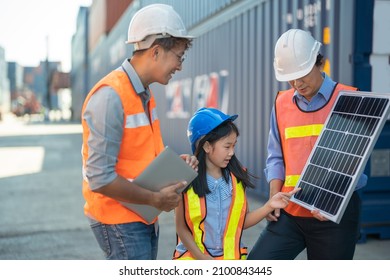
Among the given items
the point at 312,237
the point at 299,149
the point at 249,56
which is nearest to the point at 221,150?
the point at 299,149

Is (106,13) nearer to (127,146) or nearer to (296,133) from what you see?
(296,133)

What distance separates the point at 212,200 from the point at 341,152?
1.99 feet

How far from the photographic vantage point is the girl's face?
264 centimetres

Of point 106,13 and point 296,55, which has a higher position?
point 106,13

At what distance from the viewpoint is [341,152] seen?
254 centimetres

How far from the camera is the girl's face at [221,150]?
8.66ft

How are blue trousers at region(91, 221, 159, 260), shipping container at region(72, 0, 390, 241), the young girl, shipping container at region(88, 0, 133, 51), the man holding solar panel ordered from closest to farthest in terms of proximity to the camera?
1. blue trousers at region(91, 221, 159, 260)
2. the young girl
3. the man holding solar panel
4. shipping container at region(72, 0, 390, 241)
5. shipping container at region(88, 0, 133, 51)

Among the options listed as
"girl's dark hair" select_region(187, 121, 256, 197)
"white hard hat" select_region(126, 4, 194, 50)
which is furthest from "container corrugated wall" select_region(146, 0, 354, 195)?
"white hard hat" select_region(126, 4, 194, 50)

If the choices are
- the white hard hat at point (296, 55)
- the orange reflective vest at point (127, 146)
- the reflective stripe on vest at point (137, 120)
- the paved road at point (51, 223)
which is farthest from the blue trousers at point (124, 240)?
the paved road at point (51, 223)

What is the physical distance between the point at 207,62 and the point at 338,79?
189 inches

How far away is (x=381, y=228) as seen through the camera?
5.79 metres

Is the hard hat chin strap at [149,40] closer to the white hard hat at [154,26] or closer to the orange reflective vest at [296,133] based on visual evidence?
the white hard hat at [154,26]

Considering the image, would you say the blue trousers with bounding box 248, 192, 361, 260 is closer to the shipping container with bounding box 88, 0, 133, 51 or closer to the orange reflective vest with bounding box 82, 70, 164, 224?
the orange reflective vest with bounding box 82, 70, 164, 224

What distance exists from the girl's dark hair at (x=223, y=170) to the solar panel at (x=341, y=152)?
28cm
